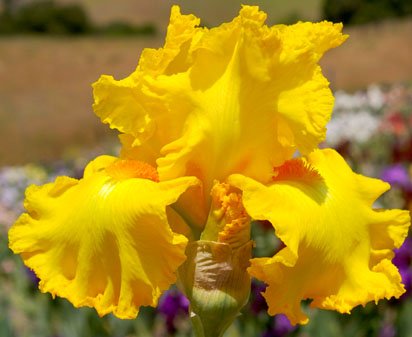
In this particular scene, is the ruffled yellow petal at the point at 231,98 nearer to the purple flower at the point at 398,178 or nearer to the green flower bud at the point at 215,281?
the green flower bud at the point at 215,281

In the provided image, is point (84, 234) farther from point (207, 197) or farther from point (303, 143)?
point (303, 143)

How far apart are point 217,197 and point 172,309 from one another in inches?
62.7

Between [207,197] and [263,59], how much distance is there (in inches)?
9.9

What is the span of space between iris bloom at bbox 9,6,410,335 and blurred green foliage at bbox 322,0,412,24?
87.0 feet

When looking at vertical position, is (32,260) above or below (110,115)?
below

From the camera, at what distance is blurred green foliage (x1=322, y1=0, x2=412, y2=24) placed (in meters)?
27.0

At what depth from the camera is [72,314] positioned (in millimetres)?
2883

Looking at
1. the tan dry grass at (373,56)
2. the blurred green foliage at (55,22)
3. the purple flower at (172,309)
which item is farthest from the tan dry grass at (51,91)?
the purple flower at (172,309)

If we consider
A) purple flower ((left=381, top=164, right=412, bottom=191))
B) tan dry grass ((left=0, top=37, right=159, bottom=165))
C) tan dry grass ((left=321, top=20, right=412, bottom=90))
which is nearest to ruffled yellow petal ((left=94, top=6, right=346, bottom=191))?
purple flower ((left=381, top=164, right=412, bottom=191))

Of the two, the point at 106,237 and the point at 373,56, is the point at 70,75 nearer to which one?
the point at 373,56

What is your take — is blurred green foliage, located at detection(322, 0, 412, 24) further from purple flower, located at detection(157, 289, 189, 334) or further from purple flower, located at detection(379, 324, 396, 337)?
purple flower, located at detection(157, 289, 189, 334)

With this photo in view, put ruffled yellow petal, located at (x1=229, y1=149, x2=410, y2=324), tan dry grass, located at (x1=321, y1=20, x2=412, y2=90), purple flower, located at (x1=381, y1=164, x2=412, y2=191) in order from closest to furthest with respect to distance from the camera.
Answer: ruffled yellow petal, located at (x1=229, y1=149, x2=410, y2=324), purple flower, located at (x1=381, y1=164, x2=412, y2=191), tan dry grass, located at (x1=321, y1=20, x2=412, y2=90)

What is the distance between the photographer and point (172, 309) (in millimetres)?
2627

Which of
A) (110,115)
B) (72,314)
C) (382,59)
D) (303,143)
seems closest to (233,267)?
(303,143)
